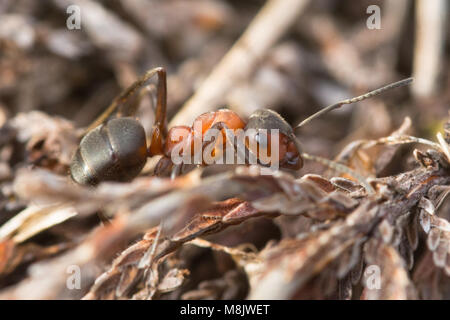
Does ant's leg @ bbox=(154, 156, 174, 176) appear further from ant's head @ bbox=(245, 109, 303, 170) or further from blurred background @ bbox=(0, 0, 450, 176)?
blurred background @ bbox=(0, 0, 450, 176)

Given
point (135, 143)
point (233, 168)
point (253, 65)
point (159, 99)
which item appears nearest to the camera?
point (135, 143)

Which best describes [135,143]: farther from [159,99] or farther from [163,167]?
[159,99]

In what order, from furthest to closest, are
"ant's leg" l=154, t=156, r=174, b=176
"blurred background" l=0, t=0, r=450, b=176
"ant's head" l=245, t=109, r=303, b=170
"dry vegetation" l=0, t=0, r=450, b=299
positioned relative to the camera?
1. "blurred background" l=0, t=0, r=450, b=176
2. "ant's leg" l=154, t=156, r=174, b=176
3. "ant's head" l=245, t=109, r=303, b=170
4. "dry vegetation" l=0, t=0, r=450, b=299

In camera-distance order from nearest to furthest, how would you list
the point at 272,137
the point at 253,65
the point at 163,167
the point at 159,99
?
the point at 272,137 < the point at 163,167 < the point at 159,99 < the point at 253,65

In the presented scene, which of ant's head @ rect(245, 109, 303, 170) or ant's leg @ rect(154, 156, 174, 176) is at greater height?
ant's head @ rect(245, 109, 303, 170)

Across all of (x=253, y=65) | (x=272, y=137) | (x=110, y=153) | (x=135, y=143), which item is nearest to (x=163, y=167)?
(x=135, y=143)

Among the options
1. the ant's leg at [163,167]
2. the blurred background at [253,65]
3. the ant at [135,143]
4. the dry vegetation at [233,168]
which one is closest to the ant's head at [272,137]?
the ant at [135,143]

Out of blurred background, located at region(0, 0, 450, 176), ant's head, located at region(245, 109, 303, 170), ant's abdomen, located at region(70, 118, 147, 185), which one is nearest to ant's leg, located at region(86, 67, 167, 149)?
ant's abdomen, located at region(70, 118, 147, 185)
